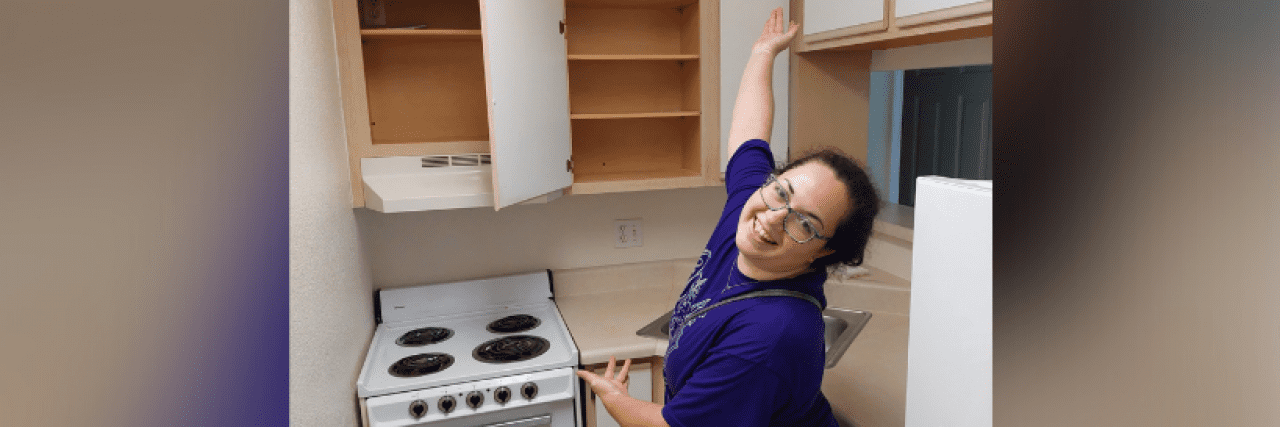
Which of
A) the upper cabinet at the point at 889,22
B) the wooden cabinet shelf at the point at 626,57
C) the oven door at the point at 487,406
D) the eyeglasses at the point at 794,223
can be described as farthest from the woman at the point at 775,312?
the wooden cabinet shelf at the point at 626,57

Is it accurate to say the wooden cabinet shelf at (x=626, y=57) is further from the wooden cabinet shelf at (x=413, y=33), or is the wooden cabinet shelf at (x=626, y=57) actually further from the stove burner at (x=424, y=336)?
the stove burner at (x=424, y=336)

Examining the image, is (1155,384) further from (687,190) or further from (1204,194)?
(687,190)

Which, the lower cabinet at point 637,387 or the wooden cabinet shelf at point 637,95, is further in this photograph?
the wooden cabinet shelf at point 637,95

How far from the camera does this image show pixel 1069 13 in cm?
9

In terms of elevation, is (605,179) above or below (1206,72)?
below

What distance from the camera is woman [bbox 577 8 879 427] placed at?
1.09m

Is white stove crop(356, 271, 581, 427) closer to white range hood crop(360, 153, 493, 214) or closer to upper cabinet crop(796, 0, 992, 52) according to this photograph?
white range hood crop(360, 153, 493, 214)

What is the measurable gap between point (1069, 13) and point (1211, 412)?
6cm

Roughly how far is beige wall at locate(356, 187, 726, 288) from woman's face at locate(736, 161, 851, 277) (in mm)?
1452

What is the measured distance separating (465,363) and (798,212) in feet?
4.07

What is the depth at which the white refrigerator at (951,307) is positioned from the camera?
86 cm

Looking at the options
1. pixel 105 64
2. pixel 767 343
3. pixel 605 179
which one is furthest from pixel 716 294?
pixel 105 64

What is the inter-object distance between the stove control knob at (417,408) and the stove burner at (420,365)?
97 mm

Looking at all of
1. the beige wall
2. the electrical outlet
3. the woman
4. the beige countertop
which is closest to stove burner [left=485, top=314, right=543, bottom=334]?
the beige countertop
